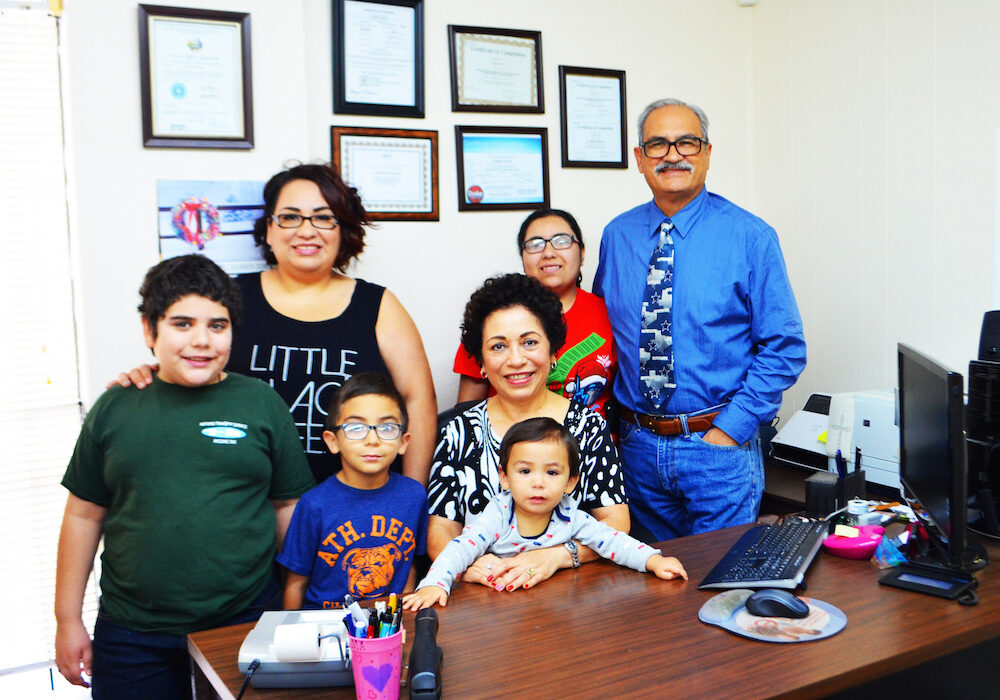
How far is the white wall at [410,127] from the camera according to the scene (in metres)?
2.35

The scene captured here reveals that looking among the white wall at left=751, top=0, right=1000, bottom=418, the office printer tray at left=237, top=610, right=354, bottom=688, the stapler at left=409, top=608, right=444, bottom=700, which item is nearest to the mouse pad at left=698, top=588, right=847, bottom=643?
the stapler at left=409, top=608, right=444, bottom=700

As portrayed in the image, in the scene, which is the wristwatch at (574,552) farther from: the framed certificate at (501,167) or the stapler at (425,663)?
the framed certificate at (501,167)

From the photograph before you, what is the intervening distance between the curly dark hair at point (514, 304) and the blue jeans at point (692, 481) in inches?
19.6

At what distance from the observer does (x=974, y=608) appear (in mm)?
1582

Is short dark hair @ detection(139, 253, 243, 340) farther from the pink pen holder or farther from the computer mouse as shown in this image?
the computer mouse

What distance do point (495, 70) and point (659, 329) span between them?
1.26m

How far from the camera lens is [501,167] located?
3107mm

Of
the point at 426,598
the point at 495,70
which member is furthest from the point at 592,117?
the point at 426,598

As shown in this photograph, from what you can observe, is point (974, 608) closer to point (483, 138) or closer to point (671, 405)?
point (671, 405)

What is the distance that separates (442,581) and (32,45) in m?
2.08

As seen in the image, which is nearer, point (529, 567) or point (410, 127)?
point (529, 567)

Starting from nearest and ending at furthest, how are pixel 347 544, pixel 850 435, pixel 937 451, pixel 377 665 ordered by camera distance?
pixel 377 665 < pixel 937 451 < pixel 347 544 < pixel 850 435

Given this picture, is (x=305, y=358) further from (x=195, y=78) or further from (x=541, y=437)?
(x=195, y=78)

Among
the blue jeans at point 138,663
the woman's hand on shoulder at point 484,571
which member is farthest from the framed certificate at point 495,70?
the blue jeans at point 138,663
